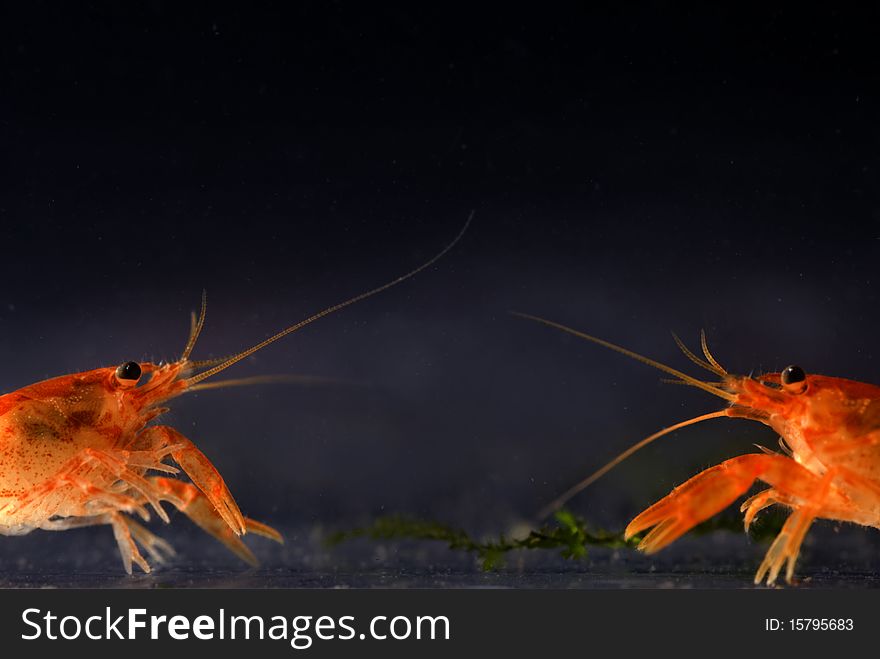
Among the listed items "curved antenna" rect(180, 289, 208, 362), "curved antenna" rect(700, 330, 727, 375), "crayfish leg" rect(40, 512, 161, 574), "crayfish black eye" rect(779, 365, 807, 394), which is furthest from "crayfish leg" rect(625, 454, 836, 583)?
"curved antenna" rect(180, 289, 208, 362)

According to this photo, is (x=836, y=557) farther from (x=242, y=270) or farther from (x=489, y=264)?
(x=242, y=270)

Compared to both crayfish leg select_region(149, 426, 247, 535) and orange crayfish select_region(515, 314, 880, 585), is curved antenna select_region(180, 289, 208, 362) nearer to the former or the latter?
crayfish leg select_region(149, 426, 247, 535)

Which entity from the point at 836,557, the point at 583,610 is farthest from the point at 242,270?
the point at 836,557

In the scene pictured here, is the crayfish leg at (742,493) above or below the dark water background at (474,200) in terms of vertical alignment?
below

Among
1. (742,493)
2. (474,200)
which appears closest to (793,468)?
(742,493)

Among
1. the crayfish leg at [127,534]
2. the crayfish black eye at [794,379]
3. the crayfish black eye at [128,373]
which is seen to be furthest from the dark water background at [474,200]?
the crayfish black eye at [794,379]

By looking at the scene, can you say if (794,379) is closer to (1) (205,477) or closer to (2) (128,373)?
(1) (205,477)

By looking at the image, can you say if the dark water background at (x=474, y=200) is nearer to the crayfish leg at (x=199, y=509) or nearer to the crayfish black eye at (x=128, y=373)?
the crayfish black eye at (x=128, y=373)
